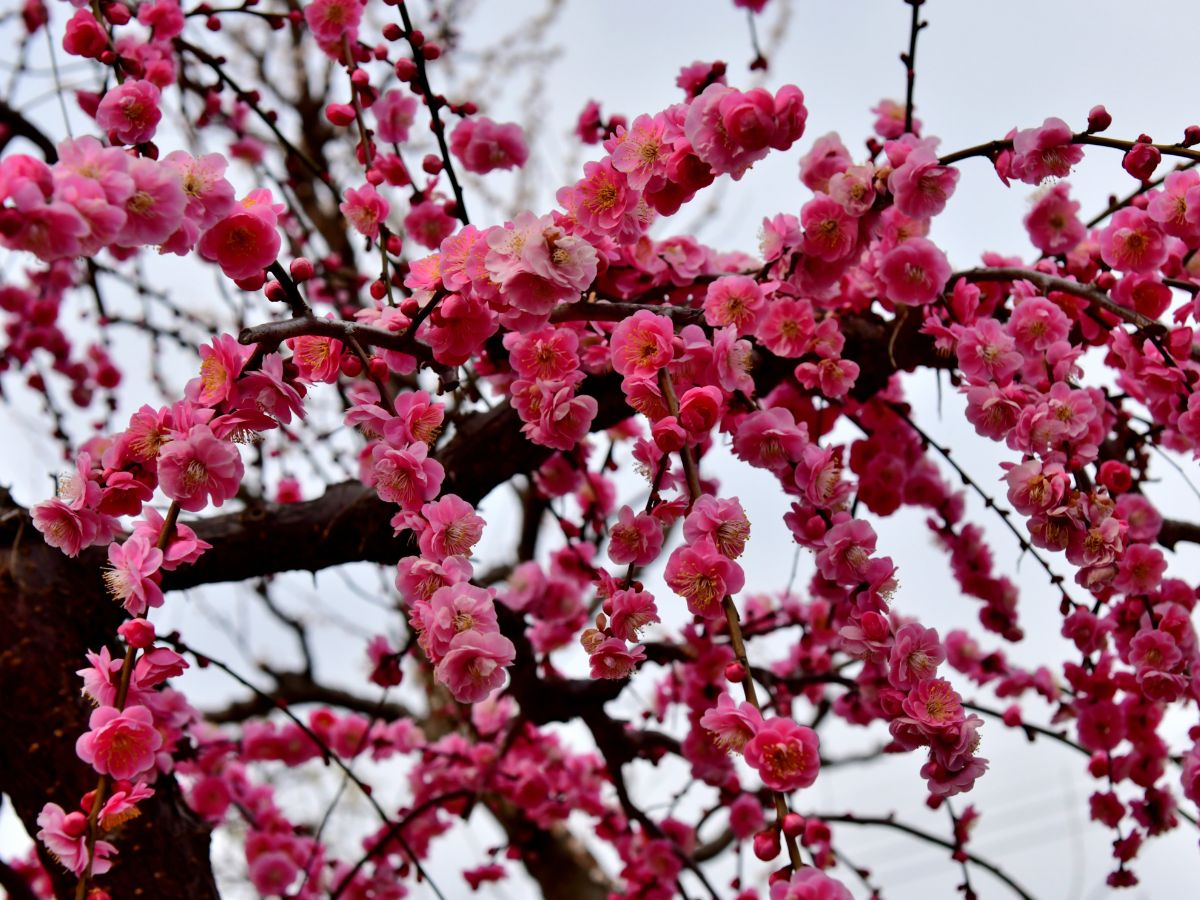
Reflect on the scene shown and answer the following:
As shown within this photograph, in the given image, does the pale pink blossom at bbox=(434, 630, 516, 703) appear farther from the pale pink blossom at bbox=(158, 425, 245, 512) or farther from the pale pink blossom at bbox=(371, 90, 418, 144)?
the pale pink blossom at bbox=(371, 90, 418, 144)

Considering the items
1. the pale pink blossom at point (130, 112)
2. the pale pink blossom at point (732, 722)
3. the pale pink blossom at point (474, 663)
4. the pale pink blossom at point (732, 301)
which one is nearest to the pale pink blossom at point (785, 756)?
the pale pink blossom at point (732, 722)

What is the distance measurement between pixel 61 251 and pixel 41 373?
9.09 feet

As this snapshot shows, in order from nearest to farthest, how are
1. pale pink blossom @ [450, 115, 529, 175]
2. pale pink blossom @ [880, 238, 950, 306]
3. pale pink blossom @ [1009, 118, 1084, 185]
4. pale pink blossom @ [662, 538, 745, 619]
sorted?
pale pink blossom @ [662, 538, 745, 619], pale pink blossom @ [1009, 118, 1084, 185], pale pink blossom @ [880, 238, 950, 306], pale pink blossom @ [450, 115, 529, 175]

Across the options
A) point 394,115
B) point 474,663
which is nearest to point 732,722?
point 474,663

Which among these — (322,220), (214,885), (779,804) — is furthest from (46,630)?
(322,220)

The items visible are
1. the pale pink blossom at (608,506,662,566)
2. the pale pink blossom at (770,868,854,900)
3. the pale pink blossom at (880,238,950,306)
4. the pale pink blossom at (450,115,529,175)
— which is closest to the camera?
the pale pink blossom at (770,868,854,900)

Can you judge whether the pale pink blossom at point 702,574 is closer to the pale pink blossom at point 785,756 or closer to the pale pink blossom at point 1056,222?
the pale pink blossom at point 785,756

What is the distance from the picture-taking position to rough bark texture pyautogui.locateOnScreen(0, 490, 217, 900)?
194cm

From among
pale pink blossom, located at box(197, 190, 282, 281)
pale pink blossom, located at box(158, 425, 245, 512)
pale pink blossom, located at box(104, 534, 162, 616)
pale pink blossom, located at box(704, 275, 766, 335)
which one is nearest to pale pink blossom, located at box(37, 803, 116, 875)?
pale pink blossom, located at box(104, 534, 162, 616)

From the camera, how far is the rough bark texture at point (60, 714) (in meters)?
1.94

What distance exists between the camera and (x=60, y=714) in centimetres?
198

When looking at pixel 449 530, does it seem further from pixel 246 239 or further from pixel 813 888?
pixel 813 888

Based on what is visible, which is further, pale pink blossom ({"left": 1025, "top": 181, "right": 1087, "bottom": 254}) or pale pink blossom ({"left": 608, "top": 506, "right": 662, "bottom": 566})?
pale pink blossom ({"left": 1025, "top": 181, "right": 1087, "bottom": 254})

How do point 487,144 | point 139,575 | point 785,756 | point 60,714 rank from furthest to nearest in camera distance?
1. point 487,144
2. point 60,714
3. point 139,575
4. point 785,756
